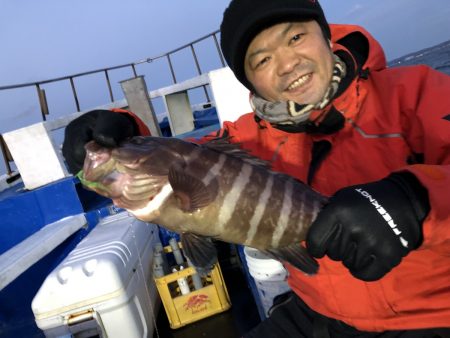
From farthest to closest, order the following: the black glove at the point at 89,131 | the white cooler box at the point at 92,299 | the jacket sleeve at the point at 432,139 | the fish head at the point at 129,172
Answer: the white cooler box at the point at 92,299 → the black glove at the point at 89,131 → the fish head at the point at 129,172 → the jacket sleeve at the point at 432,139

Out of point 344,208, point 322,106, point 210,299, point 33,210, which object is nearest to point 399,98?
point 322,106

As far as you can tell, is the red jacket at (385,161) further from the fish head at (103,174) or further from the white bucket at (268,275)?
the fish head at (103,174)

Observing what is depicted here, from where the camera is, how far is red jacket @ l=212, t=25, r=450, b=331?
2.25m

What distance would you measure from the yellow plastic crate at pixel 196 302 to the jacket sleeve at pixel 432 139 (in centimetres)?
305

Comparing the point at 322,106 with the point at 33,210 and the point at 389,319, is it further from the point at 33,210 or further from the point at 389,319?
the point at 33,210

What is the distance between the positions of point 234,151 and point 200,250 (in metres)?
0.70

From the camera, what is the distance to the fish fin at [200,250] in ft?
7.57

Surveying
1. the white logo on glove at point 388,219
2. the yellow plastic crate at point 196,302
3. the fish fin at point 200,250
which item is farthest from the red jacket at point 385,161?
the yellow plastic crate at point 196,302

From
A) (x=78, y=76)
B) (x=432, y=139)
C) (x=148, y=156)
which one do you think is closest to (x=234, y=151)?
(x=148, y=156)

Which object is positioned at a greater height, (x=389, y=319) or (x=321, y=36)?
(x=321, y=36)

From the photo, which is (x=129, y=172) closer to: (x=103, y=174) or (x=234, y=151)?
(x=103, y=174)

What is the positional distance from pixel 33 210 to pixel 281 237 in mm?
6002

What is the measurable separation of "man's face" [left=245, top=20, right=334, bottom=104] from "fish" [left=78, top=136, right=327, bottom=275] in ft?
2.15

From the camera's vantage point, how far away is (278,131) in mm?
2910
